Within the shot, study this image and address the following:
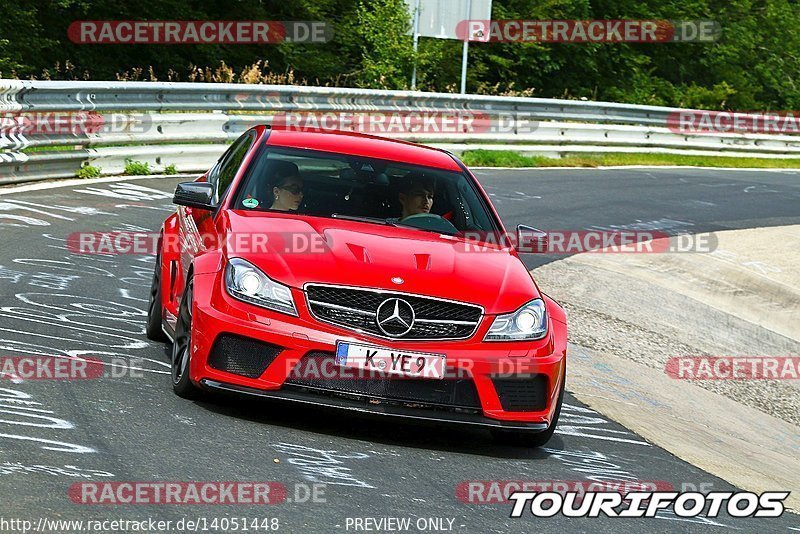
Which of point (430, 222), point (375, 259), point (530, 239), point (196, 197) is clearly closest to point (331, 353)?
point (375, 259)

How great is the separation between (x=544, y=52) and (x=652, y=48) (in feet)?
30.9

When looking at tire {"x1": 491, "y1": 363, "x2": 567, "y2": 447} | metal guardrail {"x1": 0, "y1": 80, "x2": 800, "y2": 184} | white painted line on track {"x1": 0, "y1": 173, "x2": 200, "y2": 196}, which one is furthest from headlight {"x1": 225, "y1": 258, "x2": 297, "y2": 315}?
metal guardrail {"x1": 0, "y1": 80, "x2": 800, "y2": 184}

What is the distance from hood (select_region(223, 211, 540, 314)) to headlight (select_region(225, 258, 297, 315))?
41 mm

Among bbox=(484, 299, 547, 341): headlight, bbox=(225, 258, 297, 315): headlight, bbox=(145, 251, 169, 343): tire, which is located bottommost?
bbox=(145, 251, 169, 343): tire

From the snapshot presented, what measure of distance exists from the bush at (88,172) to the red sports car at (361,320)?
28.6ft

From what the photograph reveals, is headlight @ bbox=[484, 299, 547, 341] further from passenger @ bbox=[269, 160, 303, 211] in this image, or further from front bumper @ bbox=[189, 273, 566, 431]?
passenger @ bbox=[269, 160, 303, 211]

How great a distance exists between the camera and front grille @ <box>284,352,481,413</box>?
645cm

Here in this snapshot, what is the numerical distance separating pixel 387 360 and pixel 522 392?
2.56 feet

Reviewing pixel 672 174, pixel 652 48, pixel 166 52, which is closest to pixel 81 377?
pixel 672 174

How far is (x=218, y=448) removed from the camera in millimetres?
6129

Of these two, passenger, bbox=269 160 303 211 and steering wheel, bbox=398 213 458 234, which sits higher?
passenger, bbox=269 160 303 211

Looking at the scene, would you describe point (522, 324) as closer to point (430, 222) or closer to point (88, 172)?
point (430, 222)

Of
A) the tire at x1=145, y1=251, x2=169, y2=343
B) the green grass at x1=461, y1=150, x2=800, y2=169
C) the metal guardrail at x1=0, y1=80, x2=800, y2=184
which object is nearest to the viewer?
the tire at x1=145, y1=251, x2=169, y2=343

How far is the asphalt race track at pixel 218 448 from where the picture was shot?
543 cm
